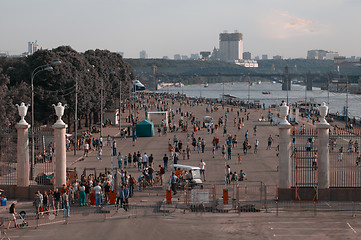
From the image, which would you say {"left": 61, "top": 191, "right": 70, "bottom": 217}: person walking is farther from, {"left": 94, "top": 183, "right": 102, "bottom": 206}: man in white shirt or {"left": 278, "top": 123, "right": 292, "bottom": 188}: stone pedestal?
{"left": 278, "top": 123, "right": 292, "bottom": 188}: stone pedestal

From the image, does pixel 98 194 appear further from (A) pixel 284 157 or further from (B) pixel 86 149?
(B) pixel 86 149

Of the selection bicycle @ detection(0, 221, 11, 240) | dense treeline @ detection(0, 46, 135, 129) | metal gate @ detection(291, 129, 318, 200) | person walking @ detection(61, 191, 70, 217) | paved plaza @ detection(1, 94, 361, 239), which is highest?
dense treeline @ detection(0, 46, 135, 129)

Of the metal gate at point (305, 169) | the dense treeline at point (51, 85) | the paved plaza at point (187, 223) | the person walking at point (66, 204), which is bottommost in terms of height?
the paved plaza at point (187, 223)

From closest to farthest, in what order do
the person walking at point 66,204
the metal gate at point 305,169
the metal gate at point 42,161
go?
the person walking at point 66,204, the metal gate at point 305,169, the metal gate at point 42,161

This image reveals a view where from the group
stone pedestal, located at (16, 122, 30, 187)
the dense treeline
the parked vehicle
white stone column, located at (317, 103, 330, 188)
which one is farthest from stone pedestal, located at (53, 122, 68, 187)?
the dense treeline

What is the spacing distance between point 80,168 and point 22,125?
1136cm

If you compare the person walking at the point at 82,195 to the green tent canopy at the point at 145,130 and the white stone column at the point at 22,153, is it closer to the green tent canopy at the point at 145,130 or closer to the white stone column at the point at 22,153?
the white stone column at the point at 22,153

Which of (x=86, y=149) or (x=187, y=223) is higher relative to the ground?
(x=86, y=149)

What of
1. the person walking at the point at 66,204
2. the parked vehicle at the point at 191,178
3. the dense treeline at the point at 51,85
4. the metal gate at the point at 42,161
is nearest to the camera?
the person walking at the point at 66,204

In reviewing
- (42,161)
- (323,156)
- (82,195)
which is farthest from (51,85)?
(323,156)

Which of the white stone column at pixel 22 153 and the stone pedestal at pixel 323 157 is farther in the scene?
the white stone column at pixel 22 153

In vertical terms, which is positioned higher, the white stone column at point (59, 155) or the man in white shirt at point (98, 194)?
the white stone column at point (59, 155)

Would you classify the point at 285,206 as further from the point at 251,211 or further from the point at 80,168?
the point at 80,168

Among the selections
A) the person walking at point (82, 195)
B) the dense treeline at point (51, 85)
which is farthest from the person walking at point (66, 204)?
the dense treeline at point (51, 85)
